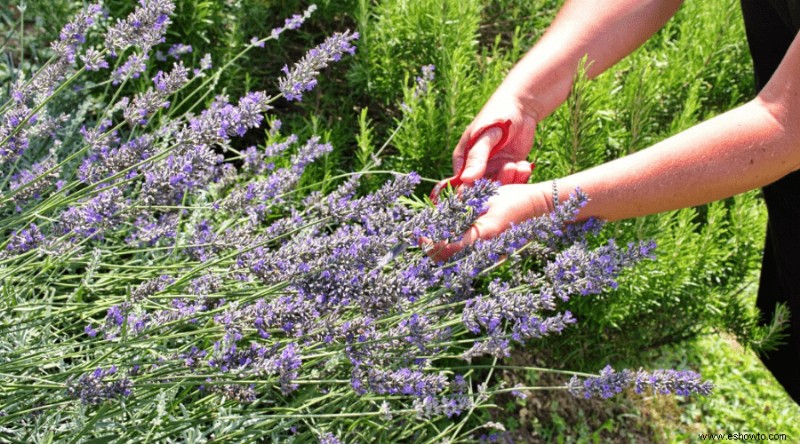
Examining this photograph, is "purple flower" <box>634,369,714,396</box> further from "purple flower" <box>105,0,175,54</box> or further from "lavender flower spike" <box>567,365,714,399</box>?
"purple flower" <box>105,0,175,54</box>

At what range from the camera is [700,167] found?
161 centimetres

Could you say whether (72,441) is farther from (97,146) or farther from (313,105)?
(313,105)

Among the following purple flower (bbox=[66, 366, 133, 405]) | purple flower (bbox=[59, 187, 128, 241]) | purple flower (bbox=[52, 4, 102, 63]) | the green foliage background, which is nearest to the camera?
purple flower (bbox=[66, 366, 133, 405])

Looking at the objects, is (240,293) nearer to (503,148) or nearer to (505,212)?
(505,212)

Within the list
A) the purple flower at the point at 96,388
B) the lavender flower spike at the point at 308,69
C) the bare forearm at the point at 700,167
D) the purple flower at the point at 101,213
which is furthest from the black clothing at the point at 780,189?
the purple flower at the point at 96,388

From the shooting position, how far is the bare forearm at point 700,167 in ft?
5.23

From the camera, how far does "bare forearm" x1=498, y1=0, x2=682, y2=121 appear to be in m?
2.06

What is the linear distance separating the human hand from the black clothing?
76cm

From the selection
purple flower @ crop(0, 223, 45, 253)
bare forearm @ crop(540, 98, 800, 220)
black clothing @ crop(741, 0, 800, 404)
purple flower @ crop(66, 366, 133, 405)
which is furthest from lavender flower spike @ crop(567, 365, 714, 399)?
purple flower @ crop(0, 223, 45, 253)

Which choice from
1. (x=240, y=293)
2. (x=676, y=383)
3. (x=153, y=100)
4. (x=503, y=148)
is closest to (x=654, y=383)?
(x=676, y=383)

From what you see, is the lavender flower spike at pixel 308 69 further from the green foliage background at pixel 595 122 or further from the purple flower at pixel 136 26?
the green foliage background at pixel 595 122

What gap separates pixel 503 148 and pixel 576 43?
13.9 inches

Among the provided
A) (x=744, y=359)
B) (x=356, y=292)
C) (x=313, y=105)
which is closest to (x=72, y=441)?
(x=356, y=292)

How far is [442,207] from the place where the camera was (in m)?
1.43
